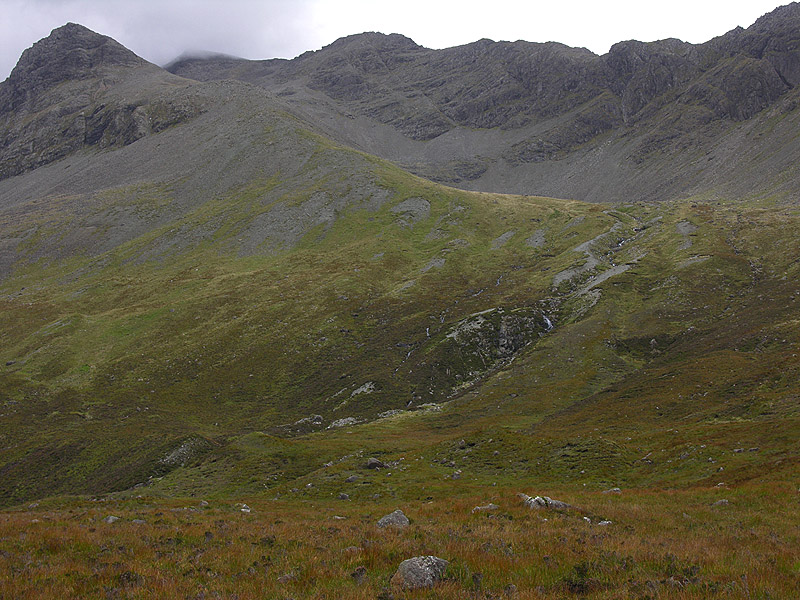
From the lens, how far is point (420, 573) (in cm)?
988

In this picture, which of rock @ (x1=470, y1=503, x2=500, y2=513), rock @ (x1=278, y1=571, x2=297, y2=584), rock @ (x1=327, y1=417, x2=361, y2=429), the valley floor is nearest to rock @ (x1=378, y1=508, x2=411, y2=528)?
the valley floor

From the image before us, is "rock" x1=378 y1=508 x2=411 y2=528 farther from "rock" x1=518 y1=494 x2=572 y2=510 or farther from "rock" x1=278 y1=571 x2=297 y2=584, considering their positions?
"rock" x1=278 y1=571 x2=297 y2=584

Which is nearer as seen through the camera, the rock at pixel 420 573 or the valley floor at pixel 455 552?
the valley floor at pixel 455 552

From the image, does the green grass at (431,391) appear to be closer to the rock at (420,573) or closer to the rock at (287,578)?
the rock at (287,578)

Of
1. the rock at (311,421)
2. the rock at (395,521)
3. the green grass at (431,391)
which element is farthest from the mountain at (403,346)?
the rock at (395,521)

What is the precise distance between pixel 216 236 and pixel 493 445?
143765mm

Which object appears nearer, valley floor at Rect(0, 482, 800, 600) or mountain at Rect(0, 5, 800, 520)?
valley floor at Rect(0, 482, 800, 600)

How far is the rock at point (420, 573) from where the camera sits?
954 centimetres

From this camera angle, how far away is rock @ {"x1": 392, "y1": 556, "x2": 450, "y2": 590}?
954 cm

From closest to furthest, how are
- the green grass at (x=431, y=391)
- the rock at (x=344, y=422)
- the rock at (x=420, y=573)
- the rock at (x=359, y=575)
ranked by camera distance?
the rock at (x=420, y=573) < the rock at (x=359, y=575) < the green grass at (x=431, y=391) < the rock at (x=344, y=422)

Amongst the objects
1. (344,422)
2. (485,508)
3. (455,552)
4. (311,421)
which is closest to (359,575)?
(455,552)

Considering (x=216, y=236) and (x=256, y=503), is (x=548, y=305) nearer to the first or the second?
(x=256, y=503)

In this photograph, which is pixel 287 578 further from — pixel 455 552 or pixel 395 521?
pixel 395 521

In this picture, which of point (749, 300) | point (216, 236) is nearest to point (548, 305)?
Answer: point (749, 300)
